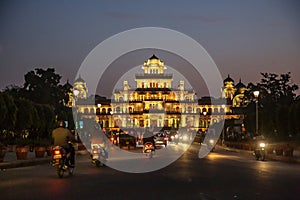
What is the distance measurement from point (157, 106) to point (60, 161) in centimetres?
15319

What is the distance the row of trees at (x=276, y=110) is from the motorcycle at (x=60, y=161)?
95.8 feet

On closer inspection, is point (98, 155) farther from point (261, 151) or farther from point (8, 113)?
point (8, 113)

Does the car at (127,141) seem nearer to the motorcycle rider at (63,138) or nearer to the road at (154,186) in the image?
the road at (154,186)

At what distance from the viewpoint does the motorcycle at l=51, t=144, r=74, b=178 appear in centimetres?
1864

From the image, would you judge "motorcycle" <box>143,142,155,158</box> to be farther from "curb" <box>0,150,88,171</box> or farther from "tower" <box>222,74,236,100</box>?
"tower" <box>222,74,236,100</box>

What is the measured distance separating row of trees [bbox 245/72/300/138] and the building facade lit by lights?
49.9 metres

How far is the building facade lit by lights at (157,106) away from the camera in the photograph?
553 feet

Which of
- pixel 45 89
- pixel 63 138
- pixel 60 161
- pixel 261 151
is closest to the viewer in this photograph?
pixel 60 161

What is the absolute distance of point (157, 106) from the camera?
563 ft

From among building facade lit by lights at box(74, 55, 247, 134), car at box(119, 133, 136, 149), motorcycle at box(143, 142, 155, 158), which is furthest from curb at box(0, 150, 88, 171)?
building facade lit by lights at box(74, 55, 247, 134)

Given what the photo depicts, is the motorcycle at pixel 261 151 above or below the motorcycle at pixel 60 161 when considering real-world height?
above

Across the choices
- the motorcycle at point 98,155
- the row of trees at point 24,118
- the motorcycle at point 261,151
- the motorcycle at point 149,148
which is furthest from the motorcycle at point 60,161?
the row of trees at point 24,118

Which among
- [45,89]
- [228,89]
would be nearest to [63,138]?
[45,89]

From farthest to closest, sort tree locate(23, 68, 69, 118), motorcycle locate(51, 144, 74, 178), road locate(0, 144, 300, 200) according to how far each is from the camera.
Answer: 1. tree locate(23, 68, 69, 118)
2. motorcycle locate(51, 144, 74, 178)
3. road locate(0, 144, 300, 200)
